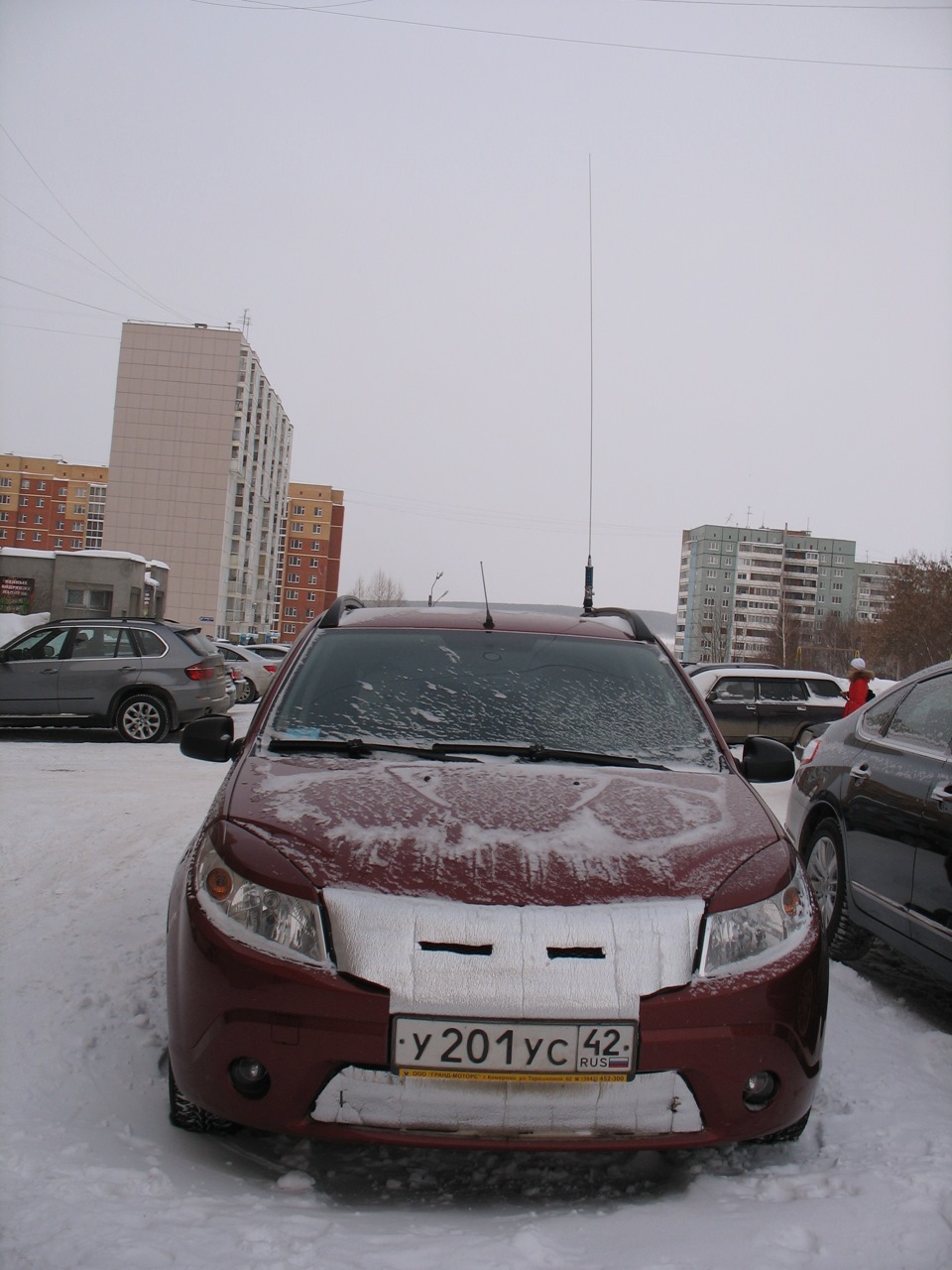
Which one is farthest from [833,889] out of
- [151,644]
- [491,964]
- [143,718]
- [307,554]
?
Result: [307,554]

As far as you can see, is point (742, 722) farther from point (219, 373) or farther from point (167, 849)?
point (219, 373)

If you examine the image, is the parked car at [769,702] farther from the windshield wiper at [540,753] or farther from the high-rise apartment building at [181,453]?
the high-rise apartment building at [181,453]

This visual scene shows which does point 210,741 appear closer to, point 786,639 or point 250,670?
point 250,670

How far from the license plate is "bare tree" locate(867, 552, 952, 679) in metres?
49.6

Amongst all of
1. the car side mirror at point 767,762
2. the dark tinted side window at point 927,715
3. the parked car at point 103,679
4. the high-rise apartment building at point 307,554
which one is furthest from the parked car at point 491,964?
the high-rise apartment building at point 307,554

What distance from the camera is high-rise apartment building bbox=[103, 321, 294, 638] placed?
83500 mm

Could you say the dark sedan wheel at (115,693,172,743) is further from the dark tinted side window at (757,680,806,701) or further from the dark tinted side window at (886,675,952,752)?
the dark tinted side window at (886,675,952,752)

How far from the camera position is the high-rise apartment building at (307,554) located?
13250 cm

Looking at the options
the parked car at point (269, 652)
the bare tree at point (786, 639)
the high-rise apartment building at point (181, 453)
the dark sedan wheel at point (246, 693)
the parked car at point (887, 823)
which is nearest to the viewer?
the parked car at point (887, 823)

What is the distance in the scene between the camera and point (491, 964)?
7.75ft

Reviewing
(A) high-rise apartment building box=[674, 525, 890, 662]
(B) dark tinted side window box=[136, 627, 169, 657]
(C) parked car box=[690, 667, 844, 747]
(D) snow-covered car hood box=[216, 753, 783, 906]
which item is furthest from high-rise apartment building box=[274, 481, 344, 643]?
(D) snow-covered car hood box=[216, 753, 783, 906]

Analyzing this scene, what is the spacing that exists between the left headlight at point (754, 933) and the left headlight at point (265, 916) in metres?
0.91

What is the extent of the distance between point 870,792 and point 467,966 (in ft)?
9.39

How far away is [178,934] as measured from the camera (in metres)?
2.69
